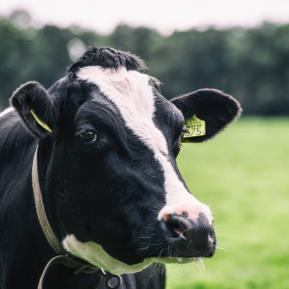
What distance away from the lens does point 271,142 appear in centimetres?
3178

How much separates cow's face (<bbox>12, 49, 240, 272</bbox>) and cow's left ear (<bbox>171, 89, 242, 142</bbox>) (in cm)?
39

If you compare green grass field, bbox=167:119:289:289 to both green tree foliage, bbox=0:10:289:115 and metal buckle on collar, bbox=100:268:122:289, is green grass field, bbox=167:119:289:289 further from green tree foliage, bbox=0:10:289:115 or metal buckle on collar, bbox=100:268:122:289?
green tree foliage, bbox=0:10:289:115

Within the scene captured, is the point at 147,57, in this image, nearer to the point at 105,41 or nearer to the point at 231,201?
the point at 105,41

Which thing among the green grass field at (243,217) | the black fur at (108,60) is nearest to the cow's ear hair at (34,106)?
the black fur at (108,60)

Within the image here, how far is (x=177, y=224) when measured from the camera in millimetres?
2965

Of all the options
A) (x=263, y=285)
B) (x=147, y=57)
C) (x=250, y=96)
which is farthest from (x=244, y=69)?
(x=263, y=285)

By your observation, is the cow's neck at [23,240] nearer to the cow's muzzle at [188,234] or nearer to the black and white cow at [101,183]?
the black and white cow at [101,183]

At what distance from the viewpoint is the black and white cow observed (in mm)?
3100

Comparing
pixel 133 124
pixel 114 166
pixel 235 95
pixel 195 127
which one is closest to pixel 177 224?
pixel 114 166

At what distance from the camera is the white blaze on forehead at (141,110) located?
10.1 ft

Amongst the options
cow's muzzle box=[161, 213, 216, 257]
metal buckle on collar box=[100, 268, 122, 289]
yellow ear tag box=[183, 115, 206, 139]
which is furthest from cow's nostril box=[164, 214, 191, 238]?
yellow ear tag box=[183, 115, 206, 139]

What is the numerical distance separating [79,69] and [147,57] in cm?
8859

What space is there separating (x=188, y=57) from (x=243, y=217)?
247ft

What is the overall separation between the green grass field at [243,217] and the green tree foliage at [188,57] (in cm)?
4874
